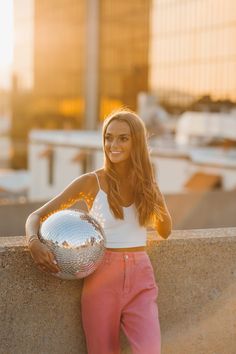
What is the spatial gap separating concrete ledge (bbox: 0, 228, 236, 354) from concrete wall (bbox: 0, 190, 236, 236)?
9.07 meters

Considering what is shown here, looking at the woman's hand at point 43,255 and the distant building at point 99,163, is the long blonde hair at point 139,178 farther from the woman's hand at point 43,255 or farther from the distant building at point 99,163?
the distant building at point 99,163

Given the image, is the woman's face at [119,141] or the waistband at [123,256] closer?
the waistband at [123,256]

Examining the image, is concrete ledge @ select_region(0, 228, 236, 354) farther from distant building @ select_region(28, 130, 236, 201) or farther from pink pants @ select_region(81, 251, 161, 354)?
distant building @ select_region(28, 130, 236, 201)

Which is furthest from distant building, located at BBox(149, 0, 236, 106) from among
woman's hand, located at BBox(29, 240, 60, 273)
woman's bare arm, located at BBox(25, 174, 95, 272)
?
woman's hand, located at BBox(29, 240, 60, 273)

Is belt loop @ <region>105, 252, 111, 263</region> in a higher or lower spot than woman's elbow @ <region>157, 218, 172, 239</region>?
lower

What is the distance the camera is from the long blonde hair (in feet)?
11.3

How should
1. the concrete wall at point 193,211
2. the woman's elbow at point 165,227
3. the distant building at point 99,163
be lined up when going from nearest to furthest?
the woman's elbow at point 165,227, the concrete wall at point 193,211, the distant building at point 99,163

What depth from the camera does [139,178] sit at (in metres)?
3.50

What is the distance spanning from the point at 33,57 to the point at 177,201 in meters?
88.4

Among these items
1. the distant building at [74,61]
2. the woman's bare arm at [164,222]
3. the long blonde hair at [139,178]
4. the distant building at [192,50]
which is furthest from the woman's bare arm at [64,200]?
the distant building at [74,61]

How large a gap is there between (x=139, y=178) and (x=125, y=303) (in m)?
0.67

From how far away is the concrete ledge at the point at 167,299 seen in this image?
3674 mm

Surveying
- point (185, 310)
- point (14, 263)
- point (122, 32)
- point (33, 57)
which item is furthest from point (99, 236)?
point (33, 57)

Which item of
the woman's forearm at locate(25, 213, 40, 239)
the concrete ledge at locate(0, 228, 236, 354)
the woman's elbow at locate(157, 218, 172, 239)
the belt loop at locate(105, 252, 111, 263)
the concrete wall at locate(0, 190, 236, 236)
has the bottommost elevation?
the concrete wall at locate(0, 190, 236, 236)
